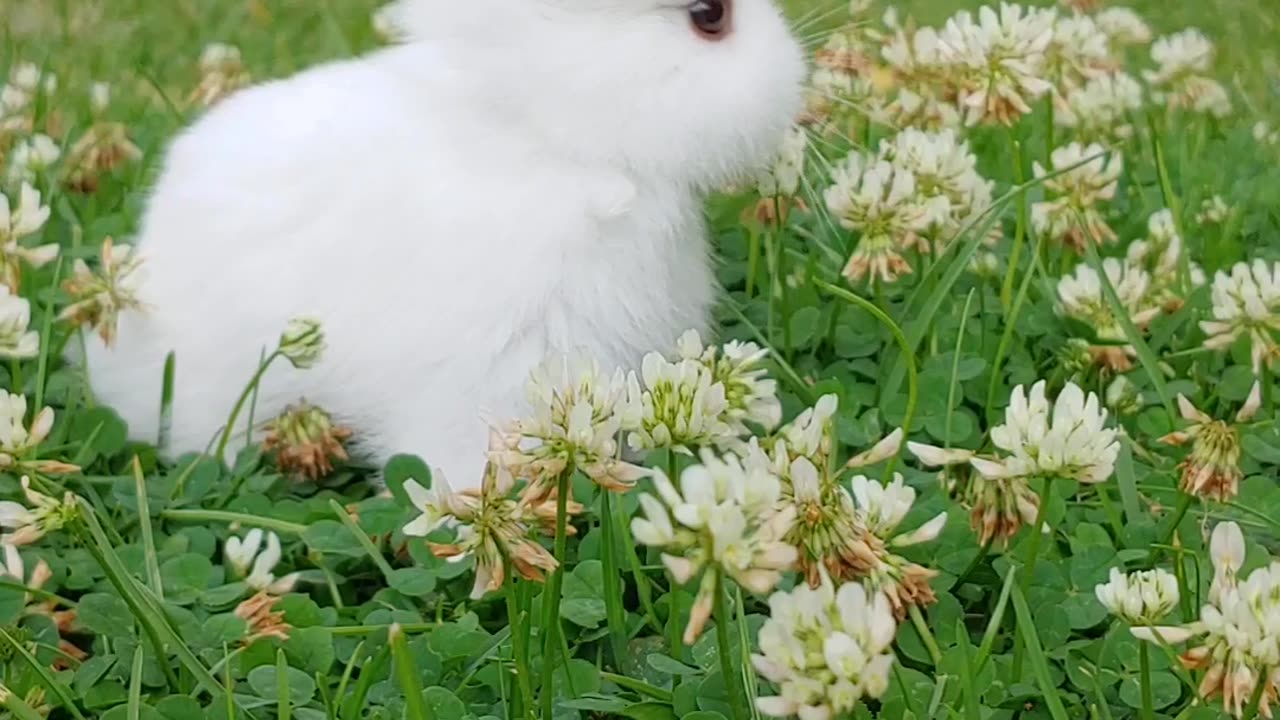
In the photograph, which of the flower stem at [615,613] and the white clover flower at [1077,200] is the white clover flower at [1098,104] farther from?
the flower stem at [615,613]

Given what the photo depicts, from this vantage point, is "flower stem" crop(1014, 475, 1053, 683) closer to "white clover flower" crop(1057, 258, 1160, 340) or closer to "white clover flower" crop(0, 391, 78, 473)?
"white clover flower" crop(1057, 258, 1160, 340)

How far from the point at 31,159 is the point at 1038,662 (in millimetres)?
1727

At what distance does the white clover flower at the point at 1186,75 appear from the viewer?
103 inches

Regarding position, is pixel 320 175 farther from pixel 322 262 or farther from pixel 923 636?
pixel 923 636

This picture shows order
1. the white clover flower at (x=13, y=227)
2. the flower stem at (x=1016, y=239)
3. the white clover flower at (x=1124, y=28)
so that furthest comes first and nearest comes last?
1. the white clover flower at (x=1124, y=28)
2. the flower stem at (x=1016, y=239)
3. the white clover flower at (x=13, y=227)

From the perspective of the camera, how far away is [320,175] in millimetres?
1708

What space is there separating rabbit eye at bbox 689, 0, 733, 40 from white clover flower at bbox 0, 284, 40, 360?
75 centimetres

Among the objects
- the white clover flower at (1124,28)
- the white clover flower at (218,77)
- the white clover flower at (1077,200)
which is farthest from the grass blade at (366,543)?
the white clover flower at (1124,28)

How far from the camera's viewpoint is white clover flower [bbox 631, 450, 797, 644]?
90 centimetres

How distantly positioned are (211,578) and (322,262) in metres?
0.38

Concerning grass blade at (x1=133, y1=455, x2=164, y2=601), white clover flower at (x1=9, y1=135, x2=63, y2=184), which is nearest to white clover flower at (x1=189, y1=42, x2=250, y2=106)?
white clover flower at (x1=9, y1=135, x2=63, y2=184)

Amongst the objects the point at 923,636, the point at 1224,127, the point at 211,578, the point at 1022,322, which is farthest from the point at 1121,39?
the point at 211,578

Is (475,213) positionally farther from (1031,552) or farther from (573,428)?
(1031,552)

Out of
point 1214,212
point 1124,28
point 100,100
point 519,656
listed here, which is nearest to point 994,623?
point 519,656
